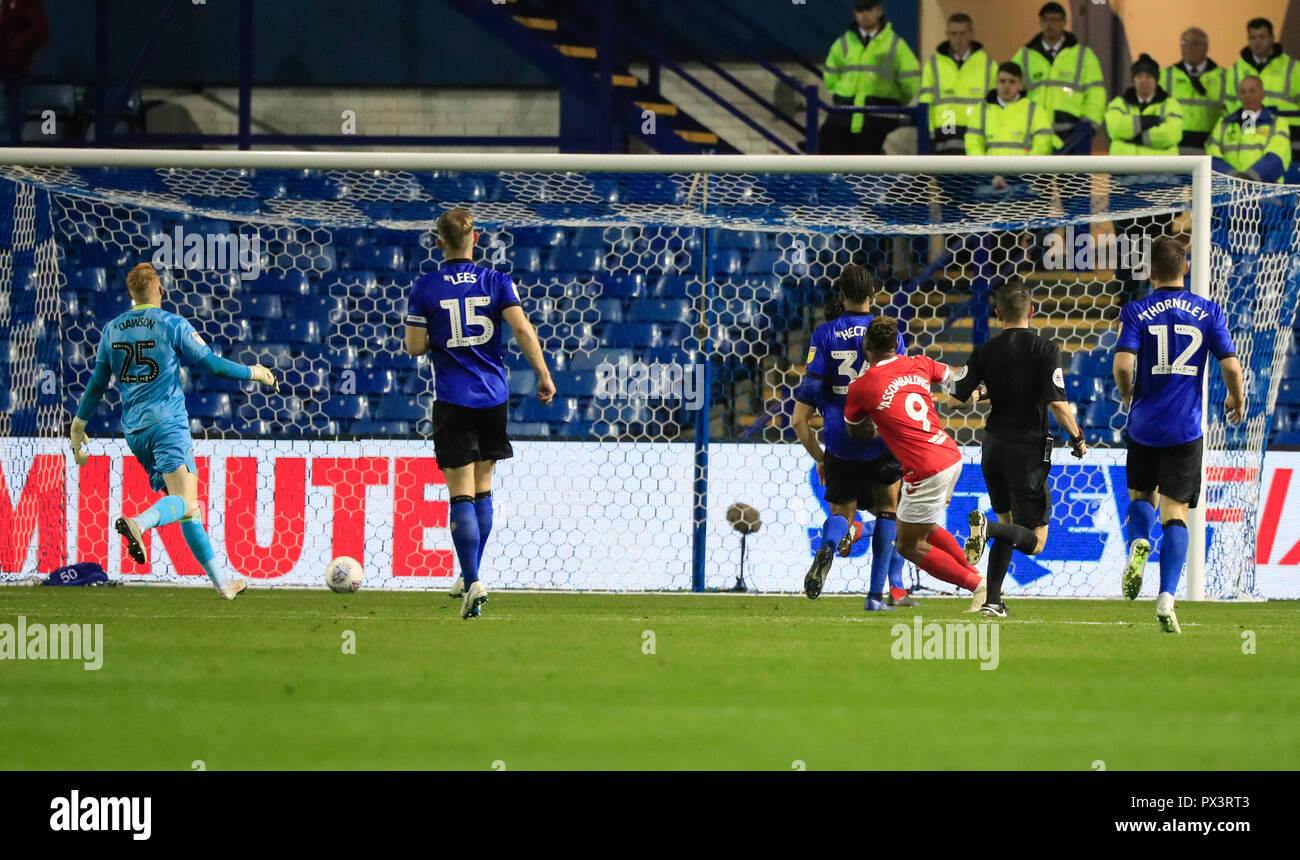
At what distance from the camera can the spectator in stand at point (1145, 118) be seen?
48.5ft

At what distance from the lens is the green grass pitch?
175 inches

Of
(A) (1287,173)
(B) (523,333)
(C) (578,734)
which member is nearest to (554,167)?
(B) (523,333)

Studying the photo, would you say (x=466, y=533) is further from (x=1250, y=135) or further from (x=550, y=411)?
(x=1250, y=135)

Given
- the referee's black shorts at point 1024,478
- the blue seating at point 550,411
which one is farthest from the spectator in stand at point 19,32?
the referee's black shorts at point 1024,478

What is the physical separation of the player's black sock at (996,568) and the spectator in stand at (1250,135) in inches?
291

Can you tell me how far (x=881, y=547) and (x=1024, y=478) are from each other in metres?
1.04

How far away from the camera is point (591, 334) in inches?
501

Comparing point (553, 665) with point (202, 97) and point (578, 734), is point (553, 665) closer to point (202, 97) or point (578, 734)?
point (578, 734)

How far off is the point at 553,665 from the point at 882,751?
2.03 meters

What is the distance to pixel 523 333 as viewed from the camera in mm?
8203

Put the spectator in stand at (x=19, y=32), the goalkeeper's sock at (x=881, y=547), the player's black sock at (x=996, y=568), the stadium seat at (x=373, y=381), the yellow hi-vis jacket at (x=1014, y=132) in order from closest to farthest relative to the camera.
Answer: the player's black sock at (x=996, y=568), the goalkeeper's sock at (x=881, y=547), the stadium seat at (x=373, y=381), the yellow hi-vis jacket at (x=1014, y=132), the spectator in stand at (x=19, y=32)

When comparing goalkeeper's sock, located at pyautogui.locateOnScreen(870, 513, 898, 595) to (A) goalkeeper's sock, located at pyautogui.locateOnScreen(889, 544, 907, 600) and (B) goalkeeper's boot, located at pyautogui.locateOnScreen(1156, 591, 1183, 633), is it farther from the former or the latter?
(B) goalkeeper's boot, located at pyautogui.locateOnScreen(1156, 591, 1183, 633)

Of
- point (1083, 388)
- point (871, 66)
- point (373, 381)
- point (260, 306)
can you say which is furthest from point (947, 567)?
point (871, 66)

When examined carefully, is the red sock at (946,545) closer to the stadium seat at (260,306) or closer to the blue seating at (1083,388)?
the blue seating at (1083,388)
